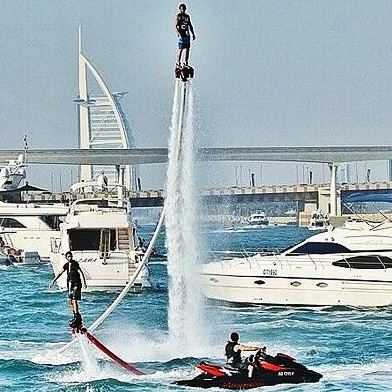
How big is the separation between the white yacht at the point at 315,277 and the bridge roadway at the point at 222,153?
260 feet

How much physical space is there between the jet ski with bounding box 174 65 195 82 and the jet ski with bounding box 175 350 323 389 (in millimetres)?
6120

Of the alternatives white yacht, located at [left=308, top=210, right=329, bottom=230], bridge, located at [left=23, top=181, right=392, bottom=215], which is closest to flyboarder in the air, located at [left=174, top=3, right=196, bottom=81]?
white yacht, located at [left=308, top=210, right=329, bottom=230]

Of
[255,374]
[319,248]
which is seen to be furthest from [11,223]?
[255,374]

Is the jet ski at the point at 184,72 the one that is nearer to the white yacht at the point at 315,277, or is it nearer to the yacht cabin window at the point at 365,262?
the white yacht at the point at 315,277

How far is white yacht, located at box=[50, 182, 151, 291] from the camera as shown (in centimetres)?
4850

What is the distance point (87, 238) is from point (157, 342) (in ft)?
66.1

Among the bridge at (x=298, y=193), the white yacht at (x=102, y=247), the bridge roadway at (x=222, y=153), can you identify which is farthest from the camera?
the bridge at (x=298, y=193)

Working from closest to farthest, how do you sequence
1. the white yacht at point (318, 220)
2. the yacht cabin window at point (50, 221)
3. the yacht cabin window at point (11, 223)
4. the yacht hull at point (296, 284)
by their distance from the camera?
the yacht hull at point (296, 284) → the yacht cabin window at point (50, 221) → the yacht cabin window at point (11, 223) → the white yacht at point (318, 220)

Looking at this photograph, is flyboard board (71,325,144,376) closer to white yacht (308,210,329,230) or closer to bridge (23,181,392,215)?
white yacht (308,210,329,230)

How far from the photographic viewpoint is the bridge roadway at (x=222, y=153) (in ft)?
422

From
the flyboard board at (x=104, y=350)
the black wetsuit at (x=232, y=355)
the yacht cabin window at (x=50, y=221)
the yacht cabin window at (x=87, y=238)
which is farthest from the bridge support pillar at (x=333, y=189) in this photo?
the black wetsuit at (x=232, y=355)

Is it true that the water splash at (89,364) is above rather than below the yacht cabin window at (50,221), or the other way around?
below

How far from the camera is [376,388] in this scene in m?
26.4

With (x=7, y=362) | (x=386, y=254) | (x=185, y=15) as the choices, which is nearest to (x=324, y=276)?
(x=386, y=254)
